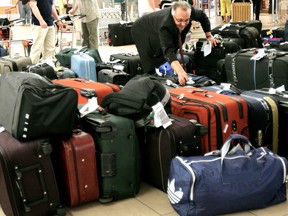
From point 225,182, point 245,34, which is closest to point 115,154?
point 225,182

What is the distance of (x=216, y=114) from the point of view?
9.67 feet

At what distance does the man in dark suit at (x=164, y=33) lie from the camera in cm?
384

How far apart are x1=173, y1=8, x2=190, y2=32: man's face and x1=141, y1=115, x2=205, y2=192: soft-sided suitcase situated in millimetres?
1172

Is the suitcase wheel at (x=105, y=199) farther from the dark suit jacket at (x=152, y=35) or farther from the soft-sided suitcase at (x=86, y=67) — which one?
the soft-sided suitcase at (x=86, y=67)

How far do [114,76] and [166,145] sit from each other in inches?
76.7

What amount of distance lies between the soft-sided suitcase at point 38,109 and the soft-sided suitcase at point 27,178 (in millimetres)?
72

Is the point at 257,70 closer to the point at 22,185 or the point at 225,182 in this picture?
the point at 225,182

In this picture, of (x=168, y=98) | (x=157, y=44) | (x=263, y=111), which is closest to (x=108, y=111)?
(x=168, y=98)

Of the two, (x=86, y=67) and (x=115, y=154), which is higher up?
(x=86, y=67)

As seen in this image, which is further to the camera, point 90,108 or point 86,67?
point 86,67

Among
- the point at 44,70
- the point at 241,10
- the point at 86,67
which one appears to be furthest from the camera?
the point at 241,10

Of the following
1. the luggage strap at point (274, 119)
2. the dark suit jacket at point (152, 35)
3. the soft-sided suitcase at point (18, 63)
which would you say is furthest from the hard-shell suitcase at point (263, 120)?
the soft-sided suitcase at point (18, 63)

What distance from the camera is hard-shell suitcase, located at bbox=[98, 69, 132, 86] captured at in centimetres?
460

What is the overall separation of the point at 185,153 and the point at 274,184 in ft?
1.79
